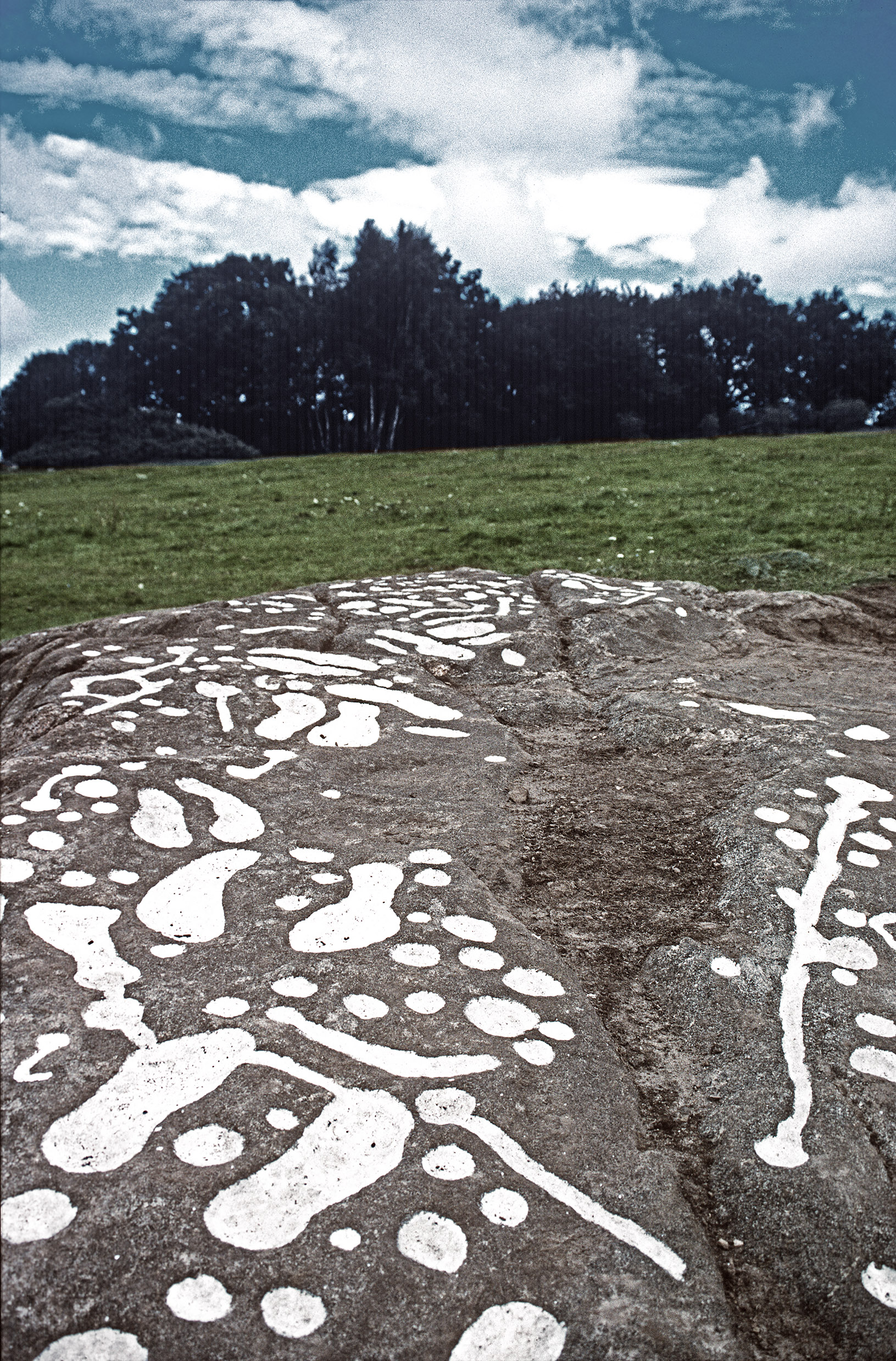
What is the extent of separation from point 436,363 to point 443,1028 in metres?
42.6

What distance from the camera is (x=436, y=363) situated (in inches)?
1647

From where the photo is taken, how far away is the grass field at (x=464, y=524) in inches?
384

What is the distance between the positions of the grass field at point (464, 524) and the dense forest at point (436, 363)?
19.8m

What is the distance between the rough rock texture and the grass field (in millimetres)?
5002

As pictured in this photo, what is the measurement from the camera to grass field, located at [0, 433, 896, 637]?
32.0 feet

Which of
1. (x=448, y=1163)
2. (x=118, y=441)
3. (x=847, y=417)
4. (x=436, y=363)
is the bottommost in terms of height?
(x=448, y=1163)

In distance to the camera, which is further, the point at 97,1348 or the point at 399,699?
the point at 399,699

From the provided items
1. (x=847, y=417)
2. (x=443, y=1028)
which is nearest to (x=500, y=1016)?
(x=443, y=1028)

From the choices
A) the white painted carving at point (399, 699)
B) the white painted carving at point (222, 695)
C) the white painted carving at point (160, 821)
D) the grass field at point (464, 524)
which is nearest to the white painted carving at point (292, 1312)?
the white painted carving at point (160, 821)

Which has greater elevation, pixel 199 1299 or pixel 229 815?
pixel 229 815

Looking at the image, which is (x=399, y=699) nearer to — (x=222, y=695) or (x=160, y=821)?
(x=222, y=695)

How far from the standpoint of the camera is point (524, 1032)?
7.08 ft

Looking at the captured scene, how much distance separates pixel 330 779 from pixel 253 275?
50.7m

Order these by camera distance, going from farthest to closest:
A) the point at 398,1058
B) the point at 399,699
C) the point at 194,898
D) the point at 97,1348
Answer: the point at 399,699 < the point at 194,898 < the point at 398,1058 < the point at 97,1348
